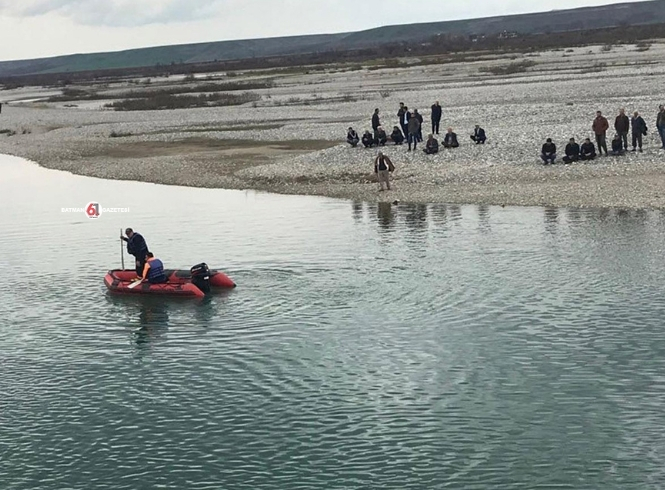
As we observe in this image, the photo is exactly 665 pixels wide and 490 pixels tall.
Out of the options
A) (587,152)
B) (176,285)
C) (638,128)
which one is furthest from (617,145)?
(176,285)

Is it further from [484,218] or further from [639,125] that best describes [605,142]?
[484,218]

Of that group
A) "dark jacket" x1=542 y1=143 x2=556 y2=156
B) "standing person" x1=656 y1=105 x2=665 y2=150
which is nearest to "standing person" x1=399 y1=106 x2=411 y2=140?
"dark jacket" x1=542 y1=143 x2=556 y2=156

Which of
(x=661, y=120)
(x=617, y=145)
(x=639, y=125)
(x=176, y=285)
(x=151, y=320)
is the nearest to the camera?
(x=151, y=320)

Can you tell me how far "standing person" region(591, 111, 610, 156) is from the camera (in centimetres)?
4534

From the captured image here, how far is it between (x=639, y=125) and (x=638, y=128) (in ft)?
0.99

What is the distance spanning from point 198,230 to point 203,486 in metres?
23.4

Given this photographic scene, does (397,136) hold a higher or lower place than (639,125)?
higher

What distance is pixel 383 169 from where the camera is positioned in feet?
151

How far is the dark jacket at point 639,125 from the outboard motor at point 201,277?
2394 cm

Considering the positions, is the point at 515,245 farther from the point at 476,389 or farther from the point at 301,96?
the point at 301,96

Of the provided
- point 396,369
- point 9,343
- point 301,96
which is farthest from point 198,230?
point 301,96

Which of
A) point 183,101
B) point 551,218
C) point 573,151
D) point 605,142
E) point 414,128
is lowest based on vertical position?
point 551,218

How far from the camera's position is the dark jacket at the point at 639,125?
150 ft

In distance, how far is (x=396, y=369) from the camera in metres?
23.5
